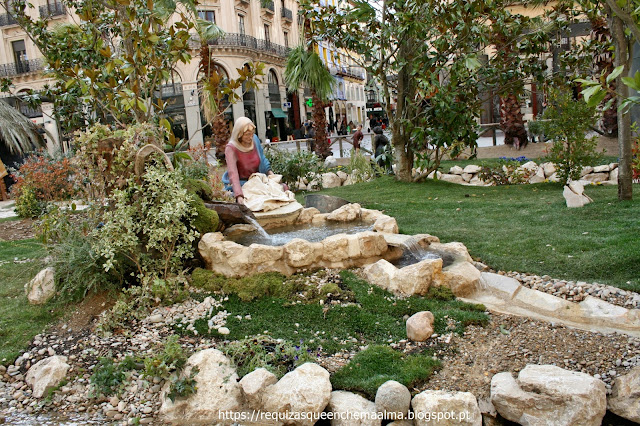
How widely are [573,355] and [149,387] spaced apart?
2.94 metres

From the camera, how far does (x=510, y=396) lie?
320 centimetres

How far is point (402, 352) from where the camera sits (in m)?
3.89

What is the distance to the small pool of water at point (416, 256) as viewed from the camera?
555 centimetres

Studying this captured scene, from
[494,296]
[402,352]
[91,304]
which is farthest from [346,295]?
[91,304]

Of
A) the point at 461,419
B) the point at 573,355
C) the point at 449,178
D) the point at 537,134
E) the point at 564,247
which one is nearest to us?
the point at 461,419

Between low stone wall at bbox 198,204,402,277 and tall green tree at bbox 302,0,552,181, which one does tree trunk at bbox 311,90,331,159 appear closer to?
tall green tree at bbox 302,0,552,181

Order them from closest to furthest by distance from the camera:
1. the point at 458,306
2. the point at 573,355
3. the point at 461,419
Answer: the point at 461,419 < the point at 573,355 < the point at 458,306

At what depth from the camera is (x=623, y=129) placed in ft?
25.3

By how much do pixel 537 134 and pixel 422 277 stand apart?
14.9m

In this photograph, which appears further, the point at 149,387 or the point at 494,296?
the point at 494,296

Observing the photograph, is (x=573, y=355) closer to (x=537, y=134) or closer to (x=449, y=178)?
(x=449, y=178)

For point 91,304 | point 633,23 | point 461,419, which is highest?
point 633,23

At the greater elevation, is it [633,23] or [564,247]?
[633,23]

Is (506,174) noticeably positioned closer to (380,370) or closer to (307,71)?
(307,71)
